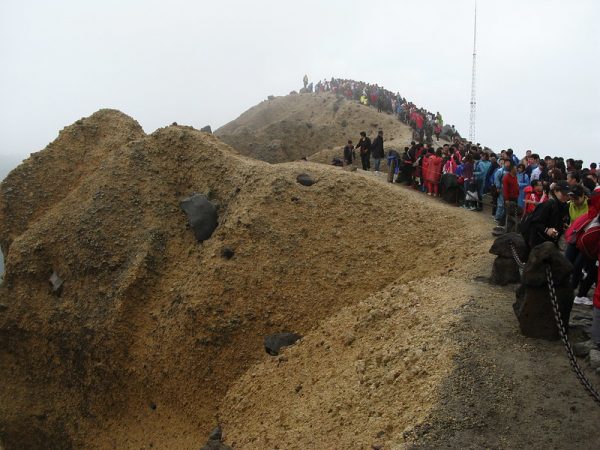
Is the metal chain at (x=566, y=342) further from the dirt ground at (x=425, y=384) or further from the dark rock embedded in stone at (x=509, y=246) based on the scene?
the dark rock embedded in stone at (x=509, y=246)

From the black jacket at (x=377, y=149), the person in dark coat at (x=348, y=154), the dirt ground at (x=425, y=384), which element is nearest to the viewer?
the dirt ground at (x=425, y=384)

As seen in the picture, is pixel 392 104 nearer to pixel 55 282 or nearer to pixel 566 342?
pixel 55 282

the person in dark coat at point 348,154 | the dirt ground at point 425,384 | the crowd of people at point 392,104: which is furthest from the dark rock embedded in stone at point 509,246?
the crowd of people at point 392,104

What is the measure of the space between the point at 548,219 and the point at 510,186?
4502 mm

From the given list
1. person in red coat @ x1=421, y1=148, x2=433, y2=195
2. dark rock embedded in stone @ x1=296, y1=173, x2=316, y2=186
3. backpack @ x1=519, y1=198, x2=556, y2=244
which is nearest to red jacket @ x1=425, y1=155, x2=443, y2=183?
person in red coat @ x1=421, y1=148, x2=433, y2=195

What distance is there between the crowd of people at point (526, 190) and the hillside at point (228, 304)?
114 centimetres

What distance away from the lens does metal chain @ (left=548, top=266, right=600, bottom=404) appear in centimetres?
652

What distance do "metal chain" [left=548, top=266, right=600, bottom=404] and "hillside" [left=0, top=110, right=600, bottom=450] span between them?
33 centimetres

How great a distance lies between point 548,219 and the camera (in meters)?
9.30

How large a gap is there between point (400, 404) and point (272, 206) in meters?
8.39

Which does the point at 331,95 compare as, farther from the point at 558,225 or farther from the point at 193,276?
the point at 558,225

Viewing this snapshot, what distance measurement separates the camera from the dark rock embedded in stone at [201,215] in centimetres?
1512

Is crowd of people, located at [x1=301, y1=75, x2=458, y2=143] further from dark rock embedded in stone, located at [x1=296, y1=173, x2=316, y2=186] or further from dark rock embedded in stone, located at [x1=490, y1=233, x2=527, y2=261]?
dark rock embedded in stone, located at [x1=490, y1=233, x2=527, y2=261]

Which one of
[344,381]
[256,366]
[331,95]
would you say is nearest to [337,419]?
[344,381]
